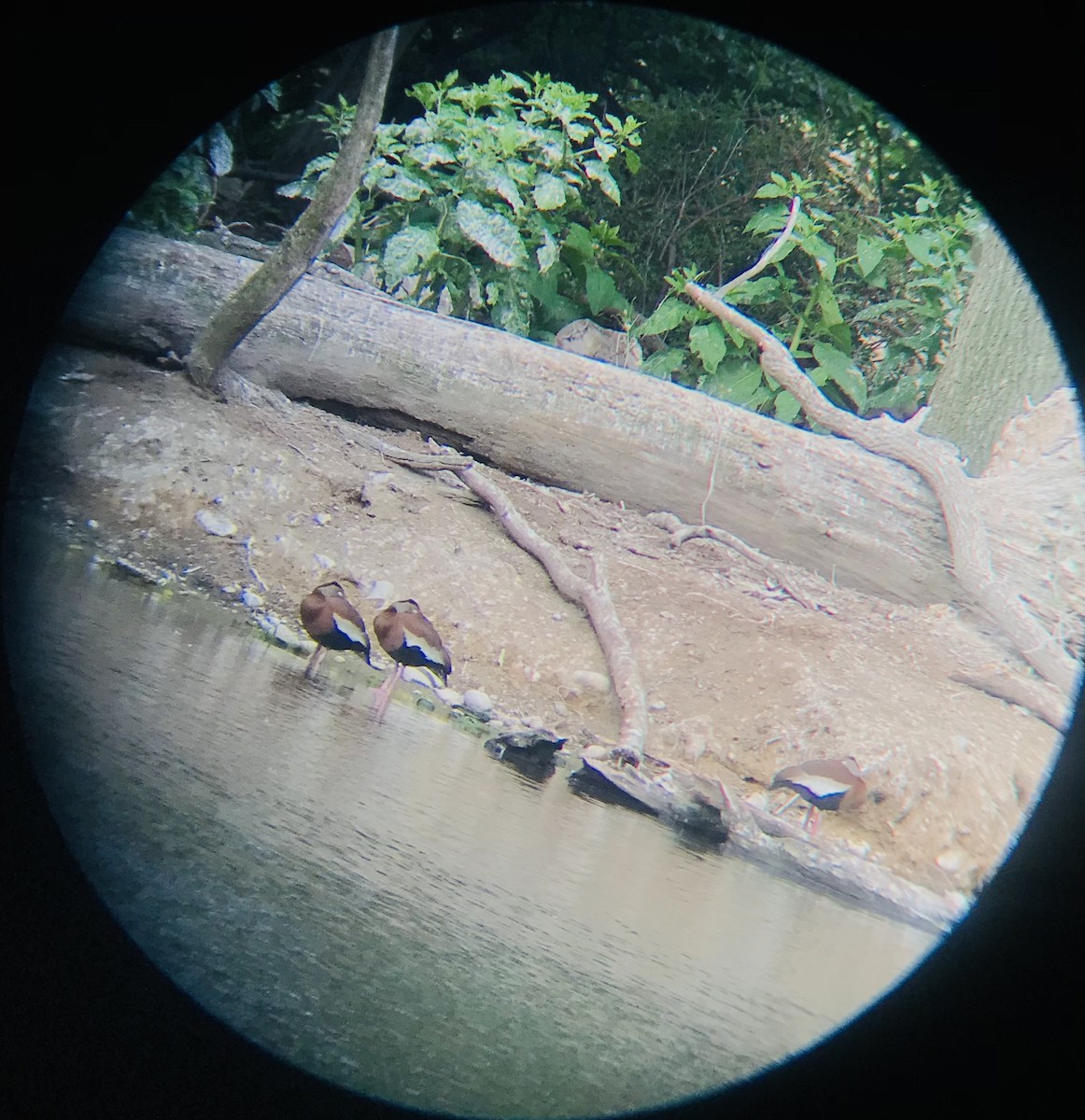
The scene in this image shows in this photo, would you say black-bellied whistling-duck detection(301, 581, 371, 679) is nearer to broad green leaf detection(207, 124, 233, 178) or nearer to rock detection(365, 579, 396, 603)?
rock detection(365, 579, 396, 603)

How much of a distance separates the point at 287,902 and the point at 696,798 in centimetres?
61

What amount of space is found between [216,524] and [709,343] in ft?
3.83

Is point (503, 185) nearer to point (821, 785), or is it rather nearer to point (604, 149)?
point (604, 149)

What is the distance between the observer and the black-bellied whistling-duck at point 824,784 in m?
1.34

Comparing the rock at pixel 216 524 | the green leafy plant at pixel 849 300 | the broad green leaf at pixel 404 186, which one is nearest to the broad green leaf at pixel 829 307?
the green leafy plant at pixel 849 300

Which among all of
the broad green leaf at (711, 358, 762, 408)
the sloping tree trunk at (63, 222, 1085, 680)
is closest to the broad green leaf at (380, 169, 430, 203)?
the sloping tree trunk at (63, 222, 1085, 680)

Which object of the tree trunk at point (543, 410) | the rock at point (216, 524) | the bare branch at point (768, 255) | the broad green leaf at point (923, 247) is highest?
the broad green leaf at point (923, 247)

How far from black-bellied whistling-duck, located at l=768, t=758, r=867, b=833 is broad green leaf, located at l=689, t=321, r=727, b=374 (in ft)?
3.41

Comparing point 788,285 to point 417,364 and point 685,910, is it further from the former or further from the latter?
point 685,910

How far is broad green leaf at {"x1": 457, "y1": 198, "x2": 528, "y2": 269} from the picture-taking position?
2193 millimetres

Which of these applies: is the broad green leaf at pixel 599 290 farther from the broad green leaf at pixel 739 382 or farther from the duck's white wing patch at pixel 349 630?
the duck's white wing patch at pixel 349 630

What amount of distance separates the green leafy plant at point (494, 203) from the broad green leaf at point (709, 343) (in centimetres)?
20

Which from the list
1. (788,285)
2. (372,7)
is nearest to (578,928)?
(372,7)

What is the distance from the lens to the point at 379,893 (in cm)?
105
